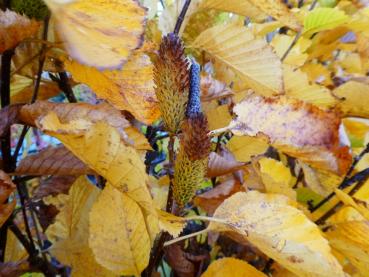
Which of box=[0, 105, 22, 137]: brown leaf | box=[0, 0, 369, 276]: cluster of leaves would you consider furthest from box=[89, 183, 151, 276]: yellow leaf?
box=[0, 105, 22, 137]: brown leaf

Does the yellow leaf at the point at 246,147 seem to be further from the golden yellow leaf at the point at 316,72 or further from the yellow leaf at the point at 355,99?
the golden yellow leaf at the point at 316,72

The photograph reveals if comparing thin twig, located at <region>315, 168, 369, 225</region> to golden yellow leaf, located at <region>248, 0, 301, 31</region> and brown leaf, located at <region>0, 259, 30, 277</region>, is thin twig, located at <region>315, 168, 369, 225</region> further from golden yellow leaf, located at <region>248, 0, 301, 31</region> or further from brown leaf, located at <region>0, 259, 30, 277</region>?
brown leaf, located at <region>0, 259, 30, 277</region>

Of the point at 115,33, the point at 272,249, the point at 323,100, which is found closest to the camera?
the point at 115,33

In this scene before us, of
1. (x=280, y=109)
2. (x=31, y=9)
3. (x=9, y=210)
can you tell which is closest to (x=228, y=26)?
(x=280, y=109)

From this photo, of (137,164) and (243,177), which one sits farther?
(243,177)

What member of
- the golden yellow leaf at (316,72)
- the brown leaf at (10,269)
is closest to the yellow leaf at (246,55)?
the brown leaf at (10,269)

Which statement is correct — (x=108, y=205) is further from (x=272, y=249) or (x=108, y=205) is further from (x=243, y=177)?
(x=243, y=177)
